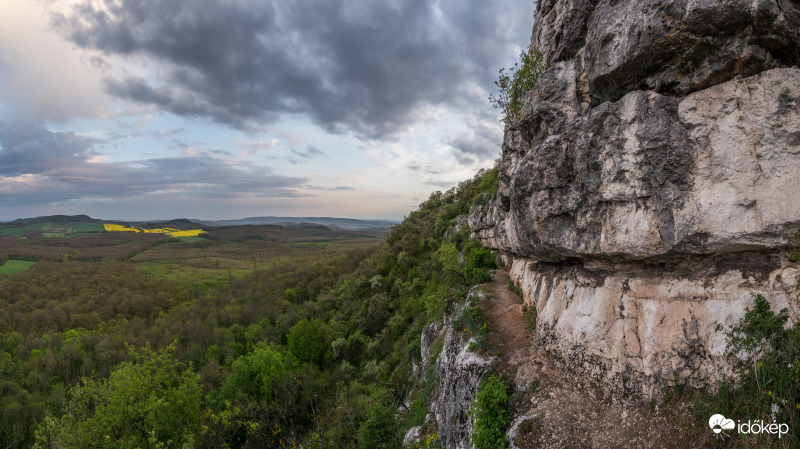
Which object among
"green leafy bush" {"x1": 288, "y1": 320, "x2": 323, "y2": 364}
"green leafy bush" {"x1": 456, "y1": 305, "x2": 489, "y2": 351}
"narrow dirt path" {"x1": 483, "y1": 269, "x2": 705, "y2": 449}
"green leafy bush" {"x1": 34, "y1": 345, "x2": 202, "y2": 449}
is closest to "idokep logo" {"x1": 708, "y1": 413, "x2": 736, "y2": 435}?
"narrow dirt path" {"x1": 483, "y1": 269, "x2": 705, "y2": 449}

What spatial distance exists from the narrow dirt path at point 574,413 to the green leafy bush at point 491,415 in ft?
1.30

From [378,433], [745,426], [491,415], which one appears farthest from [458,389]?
[745,426]

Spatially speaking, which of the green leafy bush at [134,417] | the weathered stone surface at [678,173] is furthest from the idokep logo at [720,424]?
the green leafy bush at [134,417]

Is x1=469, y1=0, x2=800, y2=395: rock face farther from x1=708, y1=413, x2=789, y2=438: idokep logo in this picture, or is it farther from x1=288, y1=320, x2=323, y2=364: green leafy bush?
x1=288, y1=320, x2=323, y2=364: green leafy bush

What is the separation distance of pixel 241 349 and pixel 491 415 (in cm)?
4385

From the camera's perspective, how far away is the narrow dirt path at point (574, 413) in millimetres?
6301

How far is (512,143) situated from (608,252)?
273 inches

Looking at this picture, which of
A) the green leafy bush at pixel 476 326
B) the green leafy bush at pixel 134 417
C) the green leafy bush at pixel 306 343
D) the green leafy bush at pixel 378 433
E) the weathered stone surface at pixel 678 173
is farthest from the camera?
the green leafy bush at pixel 306 343

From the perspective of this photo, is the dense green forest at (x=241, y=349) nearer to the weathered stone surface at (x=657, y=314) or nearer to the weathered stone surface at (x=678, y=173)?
the weathered stone surface at (x=657, y=314)

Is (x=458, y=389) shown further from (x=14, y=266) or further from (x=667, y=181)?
(x=14, y=266)

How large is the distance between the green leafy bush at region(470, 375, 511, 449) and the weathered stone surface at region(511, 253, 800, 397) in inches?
74.6

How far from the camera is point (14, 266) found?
285 feet

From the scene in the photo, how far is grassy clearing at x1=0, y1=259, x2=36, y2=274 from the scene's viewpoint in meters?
80.6

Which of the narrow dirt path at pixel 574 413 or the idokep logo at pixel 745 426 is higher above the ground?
the idokep logo at pixel 745 426
